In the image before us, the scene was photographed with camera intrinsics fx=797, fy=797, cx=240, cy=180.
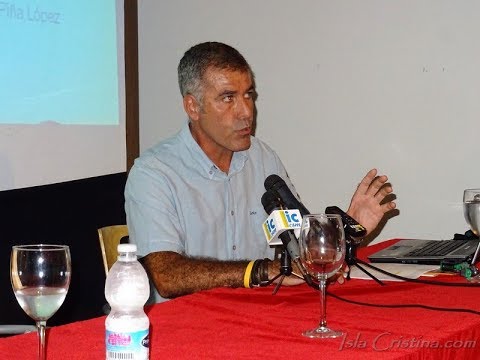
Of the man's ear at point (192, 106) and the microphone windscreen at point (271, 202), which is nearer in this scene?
the microphone windscreen at point (271, 202)

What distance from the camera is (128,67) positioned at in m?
4.71

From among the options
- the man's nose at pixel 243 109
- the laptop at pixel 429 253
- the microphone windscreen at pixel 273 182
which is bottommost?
the laptop at pixel 429 253

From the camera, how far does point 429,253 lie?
91.4 inches

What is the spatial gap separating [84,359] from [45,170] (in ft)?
8.30

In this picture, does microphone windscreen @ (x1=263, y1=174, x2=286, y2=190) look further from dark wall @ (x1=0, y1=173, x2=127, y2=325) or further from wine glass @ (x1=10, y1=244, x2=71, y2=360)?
dark wall @ (x1=0, y1=173, x2=127, y2=325)

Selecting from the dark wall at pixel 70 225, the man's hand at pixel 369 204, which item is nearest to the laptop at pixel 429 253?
the man's hand at pixel 369 204

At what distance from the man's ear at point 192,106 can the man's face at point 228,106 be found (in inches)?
1.7

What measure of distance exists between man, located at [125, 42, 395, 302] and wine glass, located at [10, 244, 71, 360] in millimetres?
1132

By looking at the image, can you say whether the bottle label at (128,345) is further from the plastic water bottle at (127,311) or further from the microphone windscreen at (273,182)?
the microphone windscreen at (273,182)

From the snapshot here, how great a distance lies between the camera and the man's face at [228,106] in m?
2.59

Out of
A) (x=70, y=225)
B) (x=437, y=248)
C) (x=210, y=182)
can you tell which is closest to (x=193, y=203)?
(x=210, y=182)

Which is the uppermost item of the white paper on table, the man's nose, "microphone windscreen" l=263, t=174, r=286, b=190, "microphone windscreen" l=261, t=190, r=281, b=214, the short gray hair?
the short gray hair

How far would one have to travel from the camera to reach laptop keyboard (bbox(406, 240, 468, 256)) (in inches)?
91.4

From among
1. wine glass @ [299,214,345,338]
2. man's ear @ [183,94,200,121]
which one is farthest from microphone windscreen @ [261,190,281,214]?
man's ear @ [183,94,200,121]
